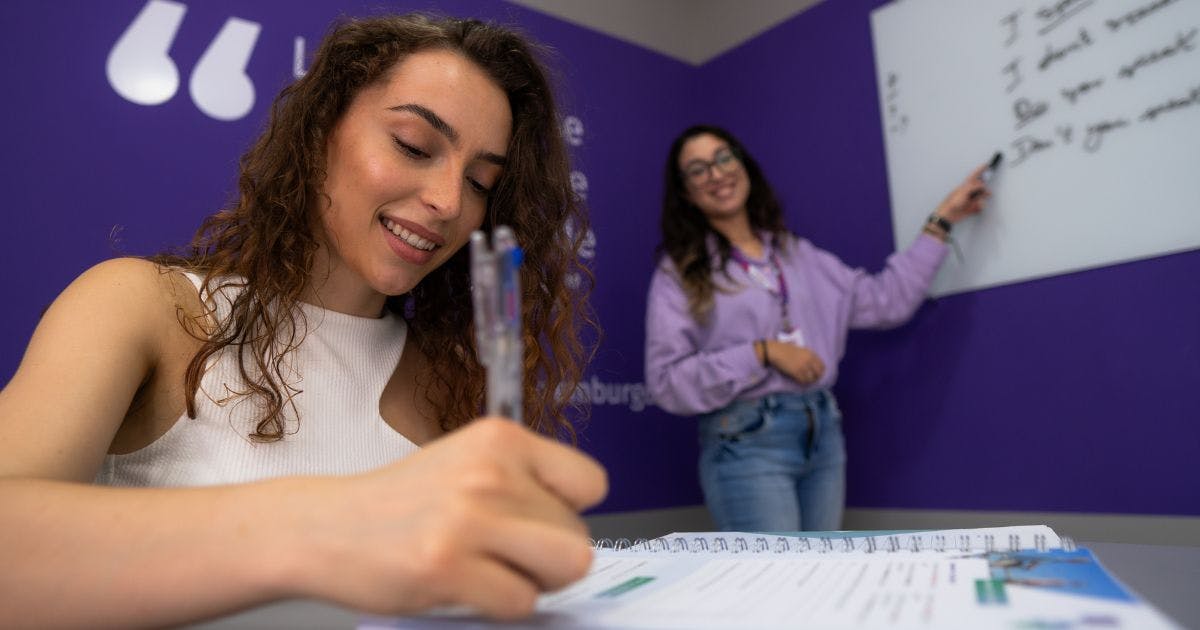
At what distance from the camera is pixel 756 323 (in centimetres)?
192

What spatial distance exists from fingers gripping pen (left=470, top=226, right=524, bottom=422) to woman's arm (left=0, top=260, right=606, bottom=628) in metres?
0.02

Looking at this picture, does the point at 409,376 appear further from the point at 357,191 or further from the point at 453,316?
the point at 357,191

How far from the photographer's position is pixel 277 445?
32.3 inches

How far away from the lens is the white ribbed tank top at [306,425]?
29.6 inches

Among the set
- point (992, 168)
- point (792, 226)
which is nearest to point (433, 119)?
point (992, 168)

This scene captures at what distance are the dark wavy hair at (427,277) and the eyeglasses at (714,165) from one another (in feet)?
3.10

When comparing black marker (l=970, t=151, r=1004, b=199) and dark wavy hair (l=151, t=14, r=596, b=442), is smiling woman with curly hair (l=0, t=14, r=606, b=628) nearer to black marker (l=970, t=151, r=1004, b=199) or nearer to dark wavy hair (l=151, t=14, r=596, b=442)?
dark wavy hair (l=151, t=14, r=596, b=442)

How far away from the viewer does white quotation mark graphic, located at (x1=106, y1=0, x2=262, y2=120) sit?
63.6 inches

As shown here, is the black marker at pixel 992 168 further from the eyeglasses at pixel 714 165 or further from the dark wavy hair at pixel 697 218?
the eyeglasses at pixel 714 165

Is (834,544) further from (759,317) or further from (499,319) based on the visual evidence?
(759,317)

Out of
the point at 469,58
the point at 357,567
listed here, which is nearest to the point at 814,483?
the point at 469,58

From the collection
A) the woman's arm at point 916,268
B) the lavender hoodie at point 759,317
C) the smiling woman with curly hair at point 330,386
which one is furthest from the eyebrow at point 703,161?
the smiling woman with curly hair at point 330,386

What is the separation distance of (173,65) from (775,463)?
1617mm

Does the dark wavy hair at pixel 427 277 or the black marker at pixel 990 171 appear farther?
the black marker at pixel 990 171
